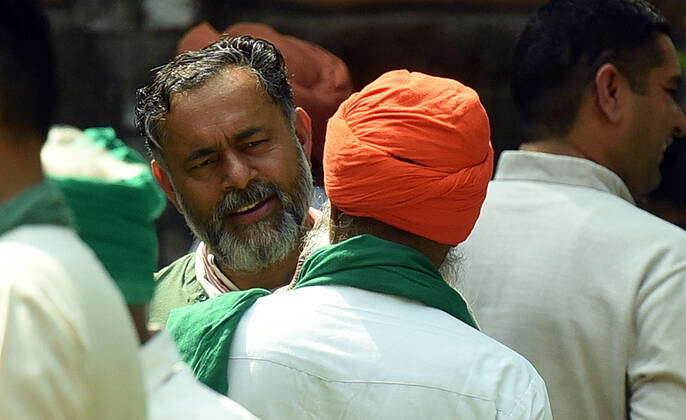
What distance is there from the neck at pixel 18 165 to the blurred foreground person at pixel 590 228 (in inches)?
66.9

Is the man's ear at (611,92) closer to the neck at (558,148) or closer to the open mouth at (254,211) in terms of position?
the neck at (558,148)

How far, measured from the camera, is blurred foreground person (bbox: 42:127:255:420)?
5.38ft

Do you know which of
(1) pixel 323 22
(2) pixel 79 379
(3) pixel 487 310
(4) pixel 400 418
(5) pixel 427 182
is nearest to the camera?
(2) pixel 79 379

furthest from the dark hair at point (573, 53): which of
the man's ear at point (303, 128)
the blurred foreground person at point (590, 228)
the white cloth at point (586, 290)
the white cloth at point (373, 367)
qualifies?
the white cloth at point (373, 367)

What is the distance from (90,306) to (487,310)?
1.75 meters

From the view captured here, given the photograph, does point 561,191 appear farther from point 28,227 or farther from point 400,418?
point 28,227

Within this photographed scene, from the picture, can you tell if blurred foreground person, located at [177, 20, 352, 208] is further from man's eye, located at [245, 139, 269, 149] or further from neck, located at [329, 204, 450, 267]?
neck, located at [329, 204, 450, 267]

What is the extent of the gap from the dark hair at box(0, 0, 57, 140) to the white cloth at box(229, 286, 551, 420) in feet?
2.89

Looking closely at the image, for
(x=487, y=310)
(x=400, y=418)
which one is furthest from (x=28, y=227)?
(x=487, y=310)

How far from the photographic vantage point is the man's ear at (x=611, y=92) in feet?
10.7

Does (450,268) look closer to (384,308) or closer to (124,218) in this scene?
(384,308)

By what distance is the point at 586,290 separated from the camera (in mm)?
2975

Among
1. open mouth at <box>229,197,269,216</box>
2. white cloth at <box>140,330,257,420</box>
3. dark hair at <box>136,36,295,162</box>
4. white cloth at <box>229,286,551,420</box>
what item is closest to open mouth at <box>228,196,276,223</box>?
open mouth at <box>229,197,269,216</box>

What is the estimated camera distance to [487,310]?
10.1ft
